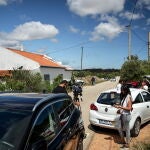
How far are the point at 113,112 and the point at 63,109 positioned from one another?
15.3 ft

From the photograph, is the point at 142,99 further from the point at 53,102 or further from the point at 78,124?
the point at 53,102

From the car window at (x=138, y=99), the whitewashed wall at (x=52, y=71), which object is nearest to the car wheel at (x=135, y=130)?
the car window at (x=138, y=99)

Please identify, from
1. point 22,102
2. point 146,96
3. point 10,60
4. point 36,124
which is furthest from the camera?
point 10,60

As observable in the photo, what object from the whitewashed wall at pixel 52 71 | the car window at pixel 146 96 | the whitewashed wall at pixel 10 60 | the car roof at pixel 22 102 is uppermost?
the whitewashed wall at pixel 10 60

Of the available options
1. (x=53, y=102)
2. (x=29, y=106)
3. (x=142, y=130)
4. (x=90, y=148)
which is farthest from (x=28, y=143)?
(x=142, y=130)

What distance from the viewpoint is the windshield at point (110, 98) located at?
1115cm

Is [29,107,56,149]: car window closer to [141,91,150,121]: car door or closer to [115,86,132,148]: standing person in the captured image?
[115,86,132,148]: standing person

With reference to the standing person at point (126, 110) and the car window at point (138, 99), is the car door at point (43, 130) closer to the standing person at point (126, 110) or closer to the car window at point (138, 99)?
the standing person at point (126, 110)

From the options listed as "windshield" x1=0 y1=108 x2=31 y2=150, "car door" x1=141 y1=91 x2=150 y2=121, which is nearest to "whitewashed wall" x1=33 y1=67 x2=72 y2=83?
"car door" x1=141 y1=91 x2=150 y2=121

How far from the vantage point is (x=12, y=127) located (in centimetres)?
454

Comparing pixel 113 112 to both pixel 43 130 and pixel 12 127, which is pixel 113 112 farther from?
pixel 12 127

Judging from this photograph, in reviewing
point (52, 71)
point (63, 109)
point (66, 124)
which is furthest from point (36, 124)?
point (52, 71)

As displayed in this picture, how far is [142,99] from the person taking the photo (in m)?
12.0

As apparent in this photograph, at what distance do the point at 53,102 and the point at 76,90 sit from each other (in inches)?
514
